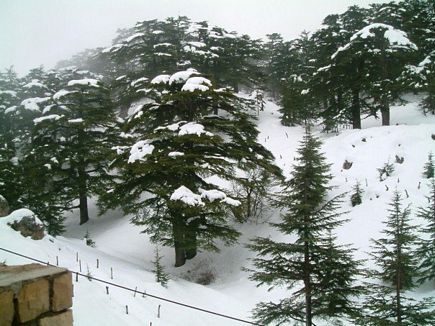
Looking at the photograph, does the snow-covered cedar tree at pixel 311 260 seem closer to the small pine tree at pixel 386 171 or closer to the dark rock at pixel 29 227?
the dark rock at pixel 29 227

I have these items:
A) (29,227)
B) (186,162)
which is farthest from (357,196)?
(29,227)

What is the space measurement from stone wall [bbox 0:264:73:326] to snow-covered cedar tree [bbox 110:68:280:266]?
823cm

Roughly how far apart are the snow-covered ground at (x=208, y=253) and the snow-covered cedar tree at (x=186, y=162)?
1.60 m

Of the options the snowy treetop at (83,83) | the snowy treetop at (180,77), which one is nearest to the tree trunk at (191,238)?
the snowy treetop at (180,77)

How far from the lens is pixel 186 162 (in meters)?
13.2

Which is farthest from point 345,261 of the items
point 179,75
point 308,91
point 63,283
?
point 308,91

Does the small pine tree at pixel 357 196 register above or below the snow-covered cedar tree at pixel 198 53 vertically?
below

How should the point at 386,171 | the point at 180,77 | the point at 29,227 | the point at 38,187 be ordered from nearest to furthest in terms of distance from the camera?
the point at 29,227 → the point at 180,77 → the point at 386,171 → the point at 38,187

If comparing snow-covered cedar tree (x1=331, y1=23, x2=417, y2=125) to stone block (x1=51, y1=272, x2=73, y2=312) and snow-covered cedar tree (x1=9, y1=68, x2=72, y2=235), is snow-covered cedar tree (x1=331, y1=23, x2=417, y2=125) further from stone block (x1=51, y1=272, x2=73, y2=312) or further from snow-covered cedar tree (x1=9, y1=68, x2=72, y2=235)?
stone block (x1=51, y1=272, x2=73, y2=312)

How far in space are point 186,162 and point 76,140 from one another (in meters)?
11.3

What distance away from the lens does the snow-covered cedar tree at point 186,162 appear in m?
12.5

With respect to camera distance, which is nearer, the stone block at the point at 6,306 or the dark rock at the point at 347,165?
the stone block at the point at 6,306

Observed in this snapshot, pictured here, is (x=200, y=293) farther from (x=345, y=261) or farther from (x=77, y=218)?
(x=77, y=218)

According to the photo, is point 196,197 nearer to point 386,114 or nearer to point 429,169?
point 429,169
